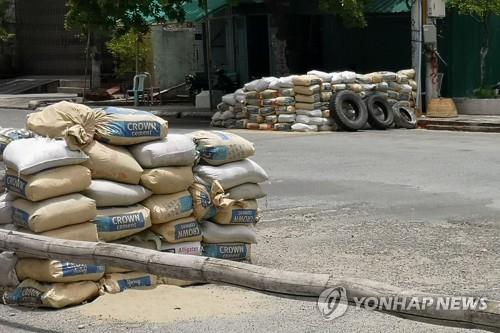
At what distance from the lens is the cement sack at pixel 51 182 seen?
594 cm

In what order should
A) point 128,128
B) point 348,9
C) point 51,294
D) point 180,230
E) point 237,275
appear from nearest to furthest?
point 237,275 < point 51,294 < point 128,128 < point 180,230 < point 348,9

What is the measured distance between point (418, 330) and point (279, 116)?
49.1 feet

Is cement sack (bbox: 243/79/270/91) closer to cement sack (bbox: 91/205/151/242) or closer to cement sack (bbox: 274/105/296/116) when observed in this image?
cement sack (bbox: 274/105/296/116)

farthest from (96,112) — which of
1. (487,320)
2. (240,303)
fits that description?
(487,320)

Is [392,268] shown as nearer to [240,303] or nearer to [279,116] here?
[240,303]

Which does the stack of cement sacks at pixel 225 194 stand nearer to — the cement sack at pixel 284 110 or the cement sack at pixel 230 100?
the cement sack at pixel 284 110

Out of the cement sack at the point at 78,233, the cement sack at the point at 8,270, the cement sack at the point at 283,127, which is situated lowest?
the cement sack at the point at 283,127

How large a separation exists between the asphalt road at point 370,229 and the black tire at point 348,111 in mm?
3523

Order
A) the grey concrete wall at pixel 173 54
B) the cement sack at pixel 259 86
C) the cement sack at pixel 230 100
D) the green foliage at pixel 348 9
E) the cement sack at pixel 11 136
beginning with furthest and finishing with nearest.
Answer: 1. the grey concrete wall at pixel 173 54
2. the green foliage at pixel 348 9
3. the cement sack at pixel 230 100
4. the cement sack at pixel 259 86
5. the cement sack at pixel 11 136

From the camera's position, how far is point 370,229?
8602 millimetres

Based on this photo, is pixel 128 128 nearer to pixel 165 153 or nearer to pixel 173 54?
pixel 165 153

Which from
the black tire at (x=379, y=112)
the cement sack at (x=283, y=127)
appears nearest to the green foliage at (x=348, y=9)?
the black tire at (x=379, y=112)

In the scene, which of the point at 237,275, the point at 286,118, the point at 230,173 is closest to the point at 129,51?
the point at 286,118

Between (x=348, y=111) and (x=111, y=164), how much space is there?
46.4 ft
